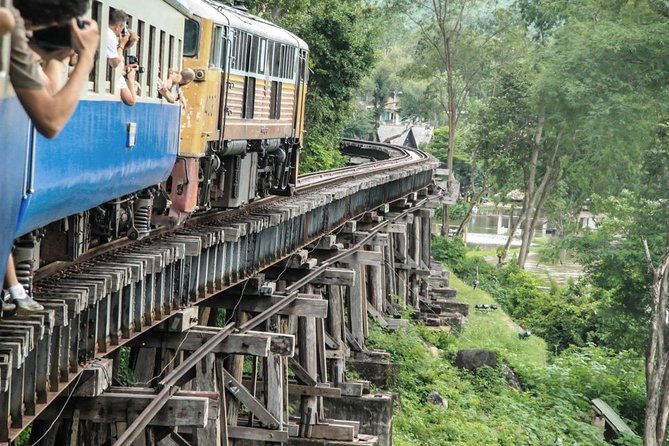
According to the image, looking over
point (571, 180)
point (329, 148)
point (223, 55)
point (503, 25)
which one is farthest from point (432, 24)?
point (223, 55)

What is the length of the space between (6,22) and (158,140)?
6282mm

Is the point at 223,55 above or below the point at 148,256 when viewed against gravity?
above

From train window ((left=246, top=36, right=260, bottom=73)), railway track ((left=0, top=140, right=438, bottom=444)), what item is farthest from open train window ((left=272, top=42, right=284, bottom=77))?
railway track ((left=0, top=140, right=438, bottom=444))

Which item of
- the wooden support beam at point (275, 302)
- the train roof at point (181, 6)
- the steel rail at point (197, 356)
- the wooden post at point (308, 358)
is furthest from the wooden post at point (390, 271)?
the train roof at point (181, 6)

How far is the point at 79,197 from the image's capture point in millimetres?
6012

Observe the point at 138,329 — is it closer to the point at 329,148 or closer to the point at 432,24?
the point at 329,148

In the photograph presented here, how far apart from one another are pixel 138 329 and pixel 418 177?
21.4 metres

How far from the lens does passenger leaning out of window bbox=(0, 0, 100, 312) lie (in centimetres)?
258

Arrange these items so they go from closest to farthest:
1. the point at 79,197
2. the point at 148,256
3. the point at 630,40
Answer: the point at 79,197, the point at 148,256, the point at 630,40

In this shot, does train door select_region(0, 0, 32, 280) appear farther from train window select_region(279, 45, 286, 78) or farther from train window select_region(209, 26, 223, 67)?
train window select_region(279, 45, 286, 78)

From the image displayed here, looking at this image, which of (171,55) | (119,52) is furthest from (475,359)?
(119,52)

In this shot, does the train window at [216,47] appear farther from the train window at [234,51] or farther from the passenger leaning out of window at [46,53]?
the passenger leaning out of window at [46,53]

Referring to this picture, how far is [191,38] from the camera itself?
11.7 meters

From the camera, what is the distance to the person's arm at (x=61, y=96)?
104 inches
